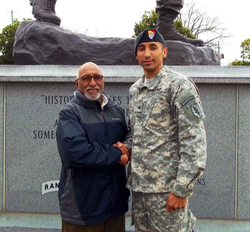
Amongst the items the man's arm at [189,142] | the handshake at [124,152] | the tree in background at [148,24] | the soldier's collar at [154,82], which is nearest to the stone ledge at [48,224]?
the handshake at [124,152]

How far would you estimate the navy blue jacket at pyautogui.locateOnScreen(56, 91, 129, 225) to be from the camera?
6.02 feet

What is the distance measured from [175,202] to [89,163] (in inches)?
20.8

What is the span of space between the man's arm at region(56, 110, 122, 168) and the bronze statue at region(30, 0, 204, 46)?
2.64 m

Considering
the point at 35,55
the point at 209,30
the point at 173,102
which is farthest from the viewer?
the point at 209,30

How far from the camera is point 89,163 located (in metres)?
1.82

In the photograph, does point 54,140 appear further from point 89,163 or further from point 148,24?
point 148,24

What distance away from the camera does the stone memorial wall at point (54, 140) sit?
11.0 feet

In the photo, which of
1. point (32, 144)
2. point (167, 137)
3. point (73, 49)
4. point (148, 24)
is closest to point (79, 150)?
point (167, 137)

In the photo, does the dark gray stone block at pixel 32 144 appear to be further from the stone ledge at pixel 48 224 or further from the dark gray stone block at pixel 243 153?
the dark gray stone block at pixel 243 153

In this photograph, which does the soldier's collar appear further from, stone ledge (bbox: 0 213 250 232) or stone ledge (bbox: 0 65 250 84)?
stone ledge (bbox: 0 213 250 232)

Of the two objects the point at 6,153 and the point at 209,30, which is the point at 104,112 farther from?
the point at 209,30

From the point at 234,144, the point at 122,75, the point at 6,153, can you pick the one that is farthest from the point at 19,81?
the point at 234,144

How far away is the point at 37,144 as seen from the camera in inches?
138

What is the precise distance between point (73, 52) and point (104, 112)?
208 cm
